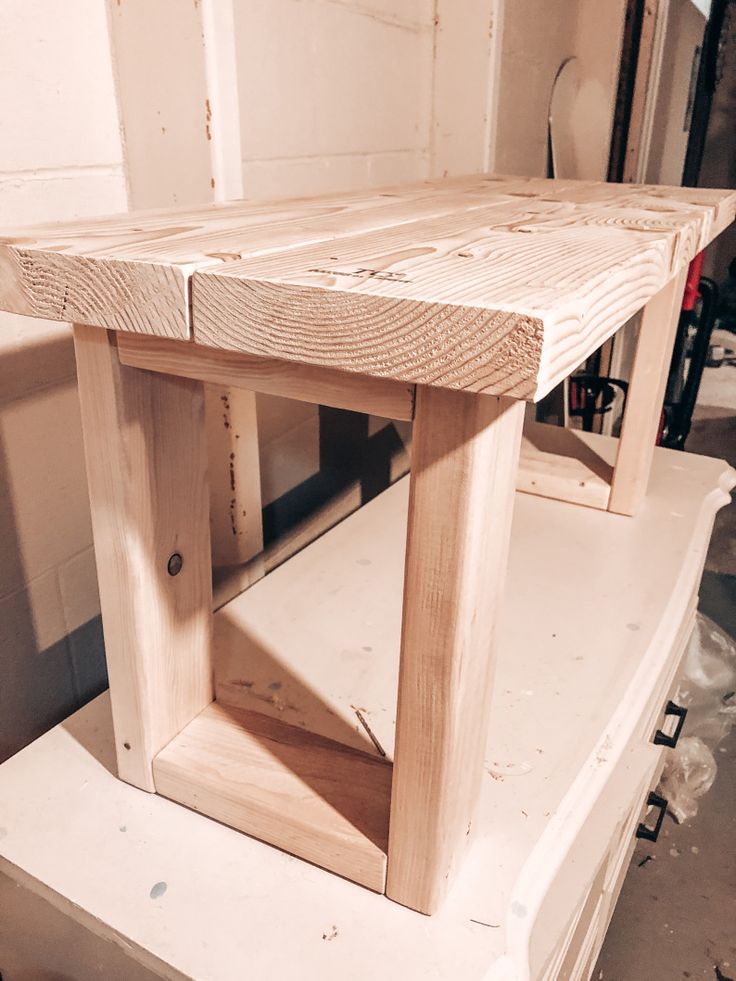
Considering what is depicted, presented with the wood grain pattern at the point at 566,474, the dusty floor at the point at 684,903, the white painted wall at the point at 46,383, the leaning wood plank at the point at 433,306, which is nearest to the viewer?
the leaning wood plank at the point at 433,306

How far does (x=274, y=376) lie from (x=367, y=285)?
0.13 metres

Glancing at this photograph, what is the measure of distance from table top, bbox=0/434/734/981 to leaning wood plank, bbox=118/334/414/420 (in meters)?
0.40

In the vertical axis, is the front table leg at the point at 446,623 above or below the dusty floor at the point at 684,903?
above

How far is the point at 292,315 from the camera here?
415mm

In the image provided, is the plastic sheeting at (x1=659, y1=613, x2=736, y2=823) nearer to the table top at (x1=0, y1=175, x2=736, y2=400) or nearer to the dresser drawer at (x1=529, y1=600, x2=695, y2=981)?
the dresser drawer at (x1=529, y1=600, x2=695, y2=981)

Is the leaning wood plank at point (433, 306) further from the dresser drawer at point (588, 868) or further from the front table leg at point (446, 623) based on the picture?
the dresser drawer at point (588, 868)

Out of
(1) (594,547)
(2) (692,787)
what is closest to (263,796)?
(1) (594,547)

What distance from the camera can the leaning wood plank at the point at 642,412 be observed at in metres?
1.18

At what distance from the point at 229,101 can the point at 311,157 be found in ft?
1.27

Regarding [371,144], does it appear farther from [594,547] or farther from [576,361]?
[576,361]

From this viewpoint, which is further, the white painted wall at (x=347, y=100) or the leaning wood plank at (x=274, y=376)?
the white painted wall at (x=347, y=100)

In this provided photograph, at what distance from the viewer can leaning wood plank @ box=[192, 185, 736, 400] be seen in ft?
1.22

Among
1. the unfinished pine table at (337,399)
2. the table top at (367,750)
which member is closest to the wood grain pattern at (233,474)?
the table top at (367,750)

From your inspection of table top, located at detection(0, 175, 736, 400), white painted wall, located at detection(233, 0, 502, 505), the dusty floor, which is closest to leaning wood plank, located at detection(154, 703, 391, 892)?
table top, located at detection(0, 175, 736, 400)
